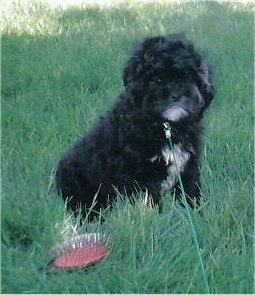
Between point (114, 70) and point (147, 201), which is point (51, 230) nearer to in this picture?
point (147, 201)

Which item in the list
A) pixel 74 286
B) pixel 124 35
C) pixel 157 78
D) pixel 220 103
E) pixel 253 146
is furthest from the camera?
pixel 124 35

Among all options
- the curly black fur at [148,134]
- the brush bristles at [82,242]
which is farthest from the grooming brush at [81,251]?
the curly black fur at [148,134]

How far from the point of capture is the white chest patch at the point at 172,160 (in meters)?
3.76

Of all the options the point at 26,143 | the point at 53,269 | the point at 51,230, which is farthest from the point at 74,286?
the point at 26,143

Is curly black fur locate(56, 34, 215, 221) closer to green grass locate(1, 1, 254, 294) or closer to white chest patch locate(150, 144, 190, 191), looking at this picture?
white chest patch locate(150, 144, 190, 191)

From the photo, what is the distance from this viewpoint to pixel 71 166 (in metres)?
4.09

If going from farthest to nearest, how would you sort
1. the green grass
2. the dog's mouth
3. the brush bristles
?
the dog's mouth
the brush bristles
the green grass

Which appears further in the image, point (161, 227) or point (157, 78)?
point (157, 78)

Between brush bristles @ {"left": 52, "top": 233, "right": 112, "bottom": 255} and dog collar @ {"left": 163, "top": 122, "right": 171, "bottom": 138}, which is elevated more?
dog collar @ {"left": 163, "top": 122, "right": 171, "bottom": 138}

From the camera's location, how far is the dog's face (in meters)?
3.54

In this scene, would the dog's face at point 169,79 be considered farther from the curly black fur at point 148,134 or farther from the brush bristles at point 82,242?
the brush bristles at point 82,242

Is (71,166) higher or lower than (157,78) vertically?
lower

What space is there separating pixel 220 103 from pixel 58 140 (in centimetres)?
163

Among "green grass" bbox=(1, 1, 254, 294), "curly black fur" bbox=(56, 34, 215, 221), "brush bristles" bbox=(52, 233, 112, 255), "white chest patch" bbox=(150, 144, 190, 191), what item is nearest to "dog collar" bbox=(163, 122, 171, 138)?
"curly black fur" bbox=(56, 34, 215, 221)
